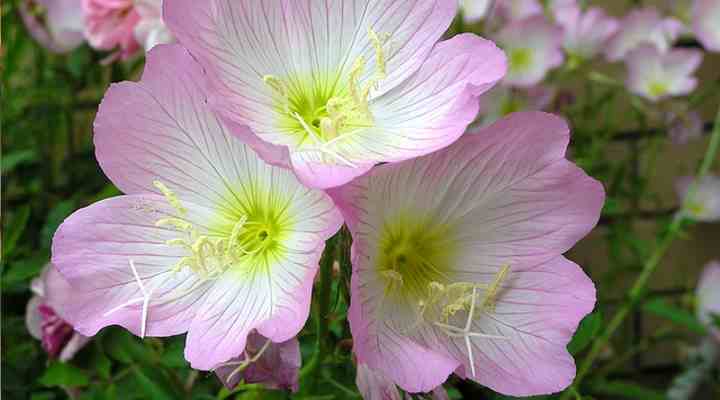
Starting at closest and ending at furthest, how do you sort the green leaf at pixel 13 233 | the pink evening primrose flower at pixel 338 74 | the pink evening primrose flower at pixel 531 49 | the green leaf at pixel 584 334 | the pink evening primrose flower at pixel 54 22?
the pink evening primrose flower at pixel 338 74 → the green leaf at pixel 584 334 → the green leaf at pixel 13 233 → the pink evening primrose flower at pixel 54 22 → the pink evening primrose flower at pixel 531 49

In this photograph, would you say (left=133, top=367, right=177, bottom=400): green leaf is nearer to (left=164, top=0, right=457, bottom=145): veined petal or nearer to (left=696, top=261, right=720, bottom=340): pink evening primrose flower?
(left=164, top=0, right=457, bottom=145): veined petal

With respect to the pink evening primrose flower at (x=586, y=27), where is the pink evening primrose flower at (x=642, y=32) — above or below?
below

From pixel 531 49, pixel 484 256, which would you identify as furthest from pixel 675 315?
pixel 484 256

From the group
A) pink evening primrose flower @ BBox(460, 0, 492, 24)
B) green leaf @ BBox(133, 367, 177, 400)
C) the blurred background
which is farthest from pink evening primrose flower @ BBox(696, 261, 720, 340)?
green leaf @ BBox(133, 367, 177, 400)

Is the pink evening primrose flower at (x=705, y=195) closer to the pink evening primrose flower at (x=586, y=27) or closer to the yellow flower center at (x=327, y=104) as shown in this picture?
the pink evening primrose flower at (x=586, y=27)

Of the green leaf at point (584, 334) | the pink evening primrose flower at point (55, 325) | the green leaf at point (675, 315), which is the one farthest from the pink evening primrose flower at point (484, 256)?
the green leaf at point (675, 315)

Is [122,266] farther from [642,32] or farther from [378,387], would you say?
[642,32]

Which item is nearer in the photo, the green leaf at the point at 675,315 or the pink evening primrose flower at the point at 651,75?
the green leaf at the point at 675,315

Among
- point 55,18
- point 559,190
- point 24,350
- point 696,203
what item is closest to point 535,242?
point 559,190
